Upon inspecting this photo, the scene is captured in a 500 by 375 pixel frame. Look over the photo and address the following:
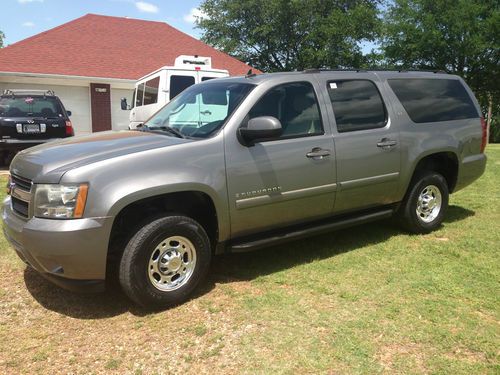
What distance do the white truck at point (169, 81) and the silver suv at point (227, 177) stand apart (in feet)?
19.0

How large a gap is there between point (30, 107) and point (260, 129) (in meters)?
8.75

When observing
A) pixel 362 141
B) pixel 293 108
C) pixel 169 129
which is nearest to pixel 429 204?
pixel 362 141

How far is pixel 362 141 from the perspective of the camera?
15.9 feet

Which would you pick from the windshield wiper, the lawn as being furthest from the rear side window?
the windshield wiper

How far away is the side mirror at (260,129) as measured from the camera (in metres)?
3.98

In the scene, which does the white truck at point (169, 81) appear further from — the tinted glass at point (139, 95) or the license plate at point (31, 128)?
the license plate at point (31, 128)

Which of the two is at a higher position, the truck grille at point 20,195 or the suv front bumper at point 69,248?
the truck grille at point 20,195

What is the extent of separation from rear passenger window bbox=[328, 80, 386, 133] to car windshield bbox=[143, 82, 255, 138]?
3.13 ft

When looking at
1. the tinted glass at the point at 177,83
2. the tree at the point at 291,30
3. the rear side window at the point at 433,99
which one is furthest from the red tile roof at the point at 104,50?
the rear side window at the point at 433,99

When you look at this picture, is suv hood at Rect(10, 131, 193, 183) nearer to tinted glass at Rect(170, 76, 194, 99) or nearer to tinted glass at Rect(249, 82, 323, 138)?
tinted glass at Rect(249, 82, 323, 138)

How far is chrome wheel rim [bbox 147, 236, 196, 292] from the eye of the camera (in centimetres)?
380

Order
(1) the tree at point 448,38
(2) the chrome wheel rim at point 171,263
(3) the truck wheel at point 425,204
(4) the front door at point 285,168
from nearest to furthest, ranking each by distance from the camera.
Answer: (2) the chrome wheel rim at point 171,263 < (4) the front door at point 285,168 < (3) the truck wheel at point 425,204 < (1) the tree at point 448,38

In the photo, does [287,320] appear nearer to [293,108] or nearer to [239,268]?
[239,268]

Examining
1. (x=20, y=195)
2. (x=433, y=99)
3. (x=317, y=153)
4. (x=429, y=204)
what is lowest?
(x=429, y=204)
